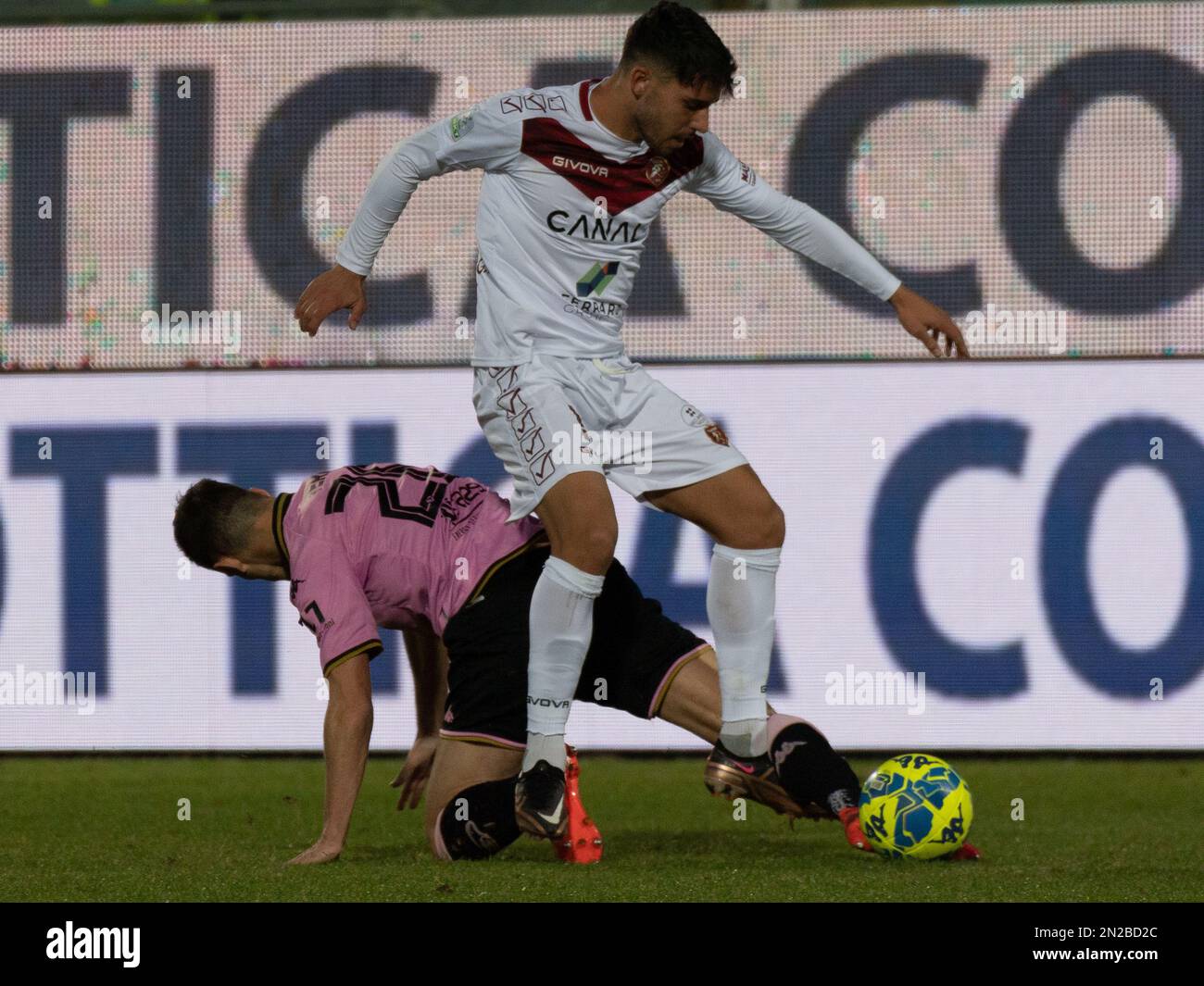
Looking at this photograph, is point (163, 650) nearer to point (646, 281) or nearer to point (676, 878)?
point (646, 281)

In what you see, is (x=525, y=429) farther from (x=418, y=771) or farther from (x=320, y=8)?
(x=320, y=8)

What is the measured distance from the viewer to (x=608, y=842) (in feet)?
18.4

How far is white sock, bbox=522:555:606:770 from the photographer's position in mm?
4719

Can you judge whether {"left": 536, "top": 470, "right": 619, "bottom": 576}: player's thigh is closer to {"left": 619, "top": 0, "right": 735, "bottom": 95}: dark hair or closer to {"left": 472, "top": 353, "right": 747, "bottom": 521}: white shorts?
{"left": 472, "top": 353, "right": 747, "bottom": 521}: white shorts

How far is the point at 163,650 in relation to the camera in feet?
27.2

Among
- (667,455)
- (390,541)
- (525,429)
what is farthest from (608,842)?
(525,429)

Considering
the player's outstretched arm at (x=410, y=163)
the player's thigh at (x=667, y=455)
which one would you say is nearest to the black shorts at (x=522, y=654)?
the player's thigh at (x=667, y=455)

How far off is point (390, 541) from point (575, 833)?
990 mm

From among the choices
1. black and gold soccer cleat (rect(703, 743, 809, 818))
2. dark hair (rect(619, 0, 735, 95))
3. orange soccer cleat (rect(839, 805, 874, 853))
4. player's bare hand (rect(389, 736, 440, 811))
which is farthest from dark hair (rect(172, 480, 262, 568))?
orange soccer cleat (rect(839, 805, 874, 853))

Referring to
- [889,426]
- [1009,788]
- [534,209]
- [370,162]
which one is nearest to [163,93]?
[370,162]

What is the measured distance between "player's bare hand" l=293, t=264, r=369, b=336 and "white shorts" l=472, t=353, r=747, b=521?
0.39 m

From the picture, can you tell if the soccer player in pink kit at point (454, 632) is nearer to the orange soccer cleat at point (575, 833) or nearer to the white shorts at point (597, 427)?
the orange soccer cleat at point (575, 833)

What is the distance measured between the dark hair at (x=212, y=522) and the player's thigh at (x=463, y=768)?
0.83m

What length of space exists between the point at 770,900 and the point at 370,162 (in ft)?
17.2
